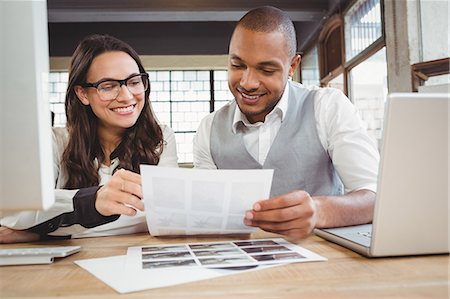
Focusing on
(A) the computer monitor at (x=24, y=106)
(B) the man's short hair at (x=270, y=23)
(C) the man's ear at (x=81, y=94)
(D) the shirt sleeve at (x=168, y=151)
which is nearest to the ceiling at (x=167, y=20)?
(B) the man's short hair at (x=270, y=23)

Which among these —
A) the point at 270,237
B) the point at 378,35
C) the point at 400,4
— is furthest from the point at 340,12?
the point at 270,237

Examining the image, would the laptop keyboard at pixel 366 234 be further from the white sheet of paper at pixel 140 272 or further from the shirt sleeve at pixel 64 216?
the shirt sleeve at pixel 64 216

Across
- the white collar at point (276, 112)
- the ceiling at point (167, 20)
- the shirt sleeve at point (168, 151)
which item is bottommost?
the shirt sleeve at point (168, 151)

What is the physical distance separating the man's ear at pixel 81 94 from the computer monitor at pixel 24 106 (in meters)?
1.09

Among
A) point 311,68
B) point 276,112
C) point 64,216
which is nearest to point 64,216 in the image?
point 64,216

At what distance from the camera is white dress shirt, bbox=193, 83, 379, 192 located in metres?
1.40

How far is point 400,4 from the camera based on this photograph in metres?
3.61

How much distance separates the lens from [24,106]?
468mm

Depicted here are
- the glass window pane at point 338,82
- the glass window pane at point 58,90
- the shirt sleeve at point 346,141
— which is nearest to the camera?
the shirt sleeve at point 346,141

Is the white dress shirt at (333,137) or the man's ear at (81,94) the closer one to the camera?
the white dress shirt at (333,137)

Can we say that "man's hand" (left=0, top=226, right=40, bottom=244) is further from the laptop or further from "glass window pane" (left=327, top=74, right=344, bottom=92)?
"glass window pane" (left=327, top=74, right=344, bottom=92)

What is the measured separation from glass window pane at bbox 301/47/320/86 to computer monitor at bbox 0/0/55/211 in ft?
19.9

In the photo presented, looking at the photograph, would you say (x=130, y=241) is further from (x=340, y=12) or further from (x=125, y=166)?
(x=340, y=12)

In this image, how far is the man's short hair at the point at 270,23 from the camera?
1517 mm
